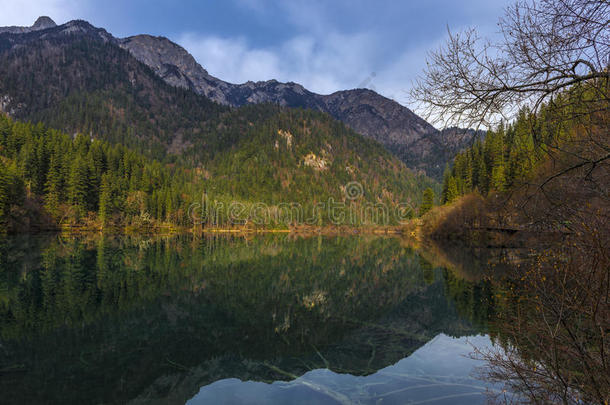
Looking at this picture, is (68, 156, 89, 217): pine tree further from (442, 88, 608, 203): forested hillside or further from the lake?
(442, 88, 608, 203): forested hillside

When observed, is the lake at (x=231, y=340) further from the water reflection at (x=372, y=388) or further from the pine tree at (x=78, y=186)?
the pine tree at (x=78, y=186)

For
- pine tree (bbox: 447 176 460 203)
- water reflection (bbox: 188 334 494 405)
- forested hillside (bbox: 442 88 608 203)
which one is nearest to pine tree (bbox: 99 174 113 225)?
pine tree (bbox: 447 176 460 203)

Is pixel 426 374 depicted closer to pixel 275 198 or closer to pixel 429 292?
pixel 429 292

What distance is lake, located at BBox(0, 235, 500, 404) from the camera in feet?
24.9

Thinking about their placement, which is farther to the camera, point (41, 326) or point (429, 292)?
point (429, 292)

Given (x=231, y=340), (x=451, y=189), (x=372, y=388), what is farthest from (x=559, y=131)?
(x=451, y=189)

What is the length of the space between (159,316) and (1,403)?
6756 millimetres

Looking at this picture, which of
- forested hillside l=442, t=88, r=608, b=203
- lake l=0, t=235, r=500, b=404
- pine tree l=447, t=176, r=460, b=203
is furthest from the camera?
pine tree l=447, t=176, r=460, b=203

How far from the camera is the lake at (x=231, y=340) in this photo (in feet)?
24.9

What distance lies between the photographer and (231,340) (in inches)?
441

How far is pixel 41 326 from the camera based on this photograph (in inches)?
428

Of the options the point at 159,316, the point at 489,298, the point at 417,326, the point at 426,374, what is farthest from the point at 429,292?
the point at 159,316

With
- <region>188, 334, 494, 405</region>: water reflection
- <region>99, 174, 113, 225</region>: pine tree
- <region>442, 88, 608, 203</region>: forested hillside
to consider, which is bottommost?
<region>188, 334, 494, 405</region>: water reflection

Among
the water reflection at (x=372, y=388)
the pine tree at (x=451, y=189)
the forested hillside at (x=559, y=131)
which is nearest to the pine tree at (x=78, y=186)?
the pine tree at (x=451, y=189)
